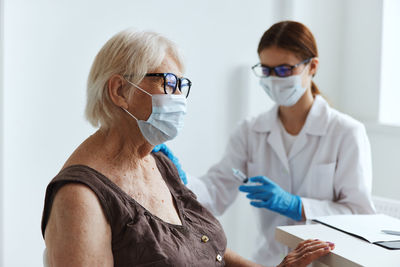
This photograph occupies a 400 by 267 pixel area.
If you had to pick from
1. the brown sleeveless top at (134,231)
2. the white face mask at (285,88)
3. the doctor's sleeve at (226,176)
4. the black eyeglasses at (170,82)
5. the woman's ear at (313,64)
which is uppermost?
the black eyeglasses at (170,82)

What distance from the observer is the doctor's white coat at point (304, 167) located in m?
2.03

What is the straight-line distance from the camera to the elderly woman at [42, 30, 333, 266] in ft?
3.88

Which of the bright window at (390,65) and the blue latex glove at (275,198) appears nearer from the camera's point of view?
the blue latex glove at (275,198)

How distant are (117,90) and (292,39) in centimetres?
100

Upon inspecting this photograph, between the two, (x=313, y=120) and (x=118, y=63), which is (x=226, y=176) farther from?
(x=118, y=63)

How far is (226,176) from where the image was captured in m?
2.31

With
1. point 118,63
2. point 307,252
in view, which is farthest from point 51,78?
point 307,252

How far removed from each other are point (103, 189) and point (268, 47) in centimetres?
115

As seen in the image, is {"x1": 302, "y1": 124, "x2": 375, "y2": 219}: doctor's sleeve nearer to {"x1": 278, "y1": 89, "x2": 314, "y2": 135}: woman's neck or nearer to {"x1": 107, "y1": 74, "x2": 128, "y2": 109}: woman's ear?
{"x1": 278, "y1": 89, "x2": 314, "y2": 135}: woman's neck

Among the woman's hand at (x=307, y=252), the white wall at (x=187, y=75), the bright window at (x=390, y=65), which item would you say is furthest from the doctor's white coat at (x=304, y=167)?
the bright window at (x=390, y=65)

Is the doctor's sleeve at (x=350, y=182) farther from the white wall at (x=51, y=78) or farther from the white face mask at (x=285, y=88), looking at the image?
the white wall at (x=51, y=78)

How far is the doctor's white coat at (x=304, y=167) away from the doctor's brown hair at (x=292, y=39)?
9.6 inches

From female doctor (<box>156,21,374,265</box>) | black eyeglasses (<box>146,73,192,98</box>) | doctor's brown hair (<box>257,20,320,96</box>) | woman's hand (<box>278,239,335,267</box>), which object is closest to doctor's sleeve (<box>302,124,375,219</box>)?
female doctor (<box>156,21,374,265</box>)

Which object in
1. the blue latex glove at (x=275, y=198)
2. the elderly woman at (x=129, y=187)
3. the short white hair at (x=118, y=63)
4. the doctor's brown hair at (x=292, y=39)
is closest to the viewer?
the elderly woman at (x=129, y=187)
